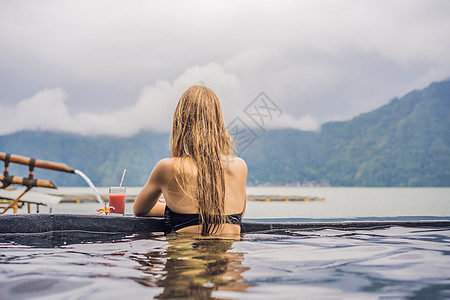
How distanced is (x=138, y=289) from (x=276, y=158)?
157249 millimetres

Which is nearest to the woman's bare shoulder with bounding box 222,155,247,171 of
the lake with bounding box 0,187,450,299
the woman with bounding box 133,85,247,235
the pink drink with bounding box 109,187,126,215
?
the woman with bounding box 133,85,247,235

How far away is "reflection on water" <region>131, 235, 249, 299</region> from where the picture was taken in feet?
4.82

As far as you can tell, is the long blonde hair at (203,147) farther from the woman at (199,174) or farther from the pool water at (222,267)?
the pool water at (222,267)

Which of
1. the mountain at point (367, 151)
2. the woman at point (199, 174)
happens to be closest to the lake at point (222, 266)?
the woman at point (199, 174)

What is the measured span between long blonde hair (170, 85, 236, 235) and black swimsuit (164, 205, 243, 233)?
0.18ft

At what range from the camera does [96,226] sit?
10.1ft

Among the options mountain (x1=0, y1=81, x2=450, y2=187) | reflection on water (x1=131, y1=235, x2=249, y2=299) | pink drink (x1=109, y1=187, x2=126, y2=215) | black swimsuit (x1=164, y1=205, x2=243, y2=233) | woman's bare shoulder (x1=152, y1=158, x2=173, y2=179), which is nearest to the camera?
reflection on water (x1=131, y1=235, x2=249, y2=299)

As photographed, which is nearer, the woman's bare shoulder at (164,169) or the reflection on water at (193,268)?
the reflection on water at (193,268)

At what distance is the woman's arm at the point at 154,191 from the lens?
8.60 ft

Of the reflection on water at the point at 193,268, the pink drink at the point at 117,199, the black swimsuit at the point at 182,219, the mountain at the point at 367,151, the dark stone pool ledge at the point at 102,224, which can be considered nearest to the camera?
the reflection on water at the point at 193,268

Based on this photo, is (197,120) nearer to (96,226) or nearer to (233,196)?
(233,196)

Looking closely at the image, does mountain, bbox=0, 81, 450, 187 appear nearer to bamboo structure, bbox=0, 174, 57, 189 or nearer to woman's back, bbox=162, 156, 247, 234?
bamboo structure, bbox=0, 174, 57, 189

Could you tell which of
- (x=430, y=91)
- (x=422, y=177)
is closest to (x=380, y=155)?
(x=422, y=177)

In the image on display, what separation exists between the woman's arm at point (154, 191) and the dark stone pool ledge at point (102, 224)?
0.25 ft
